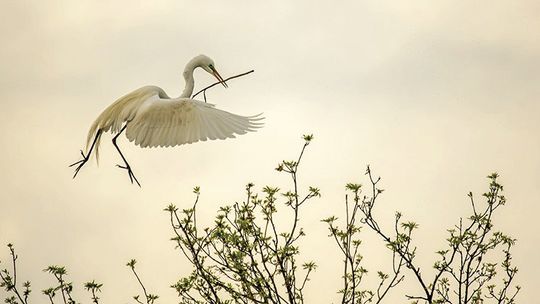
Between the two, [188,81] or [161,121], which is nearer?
[161,121]

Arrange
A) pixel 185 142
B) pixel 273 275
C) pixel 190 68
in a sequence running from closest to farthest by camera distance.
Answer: pixel 273 275 → pixel 185 142 → pixel 190 68

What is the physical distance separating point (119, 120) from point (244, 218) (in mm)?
2833

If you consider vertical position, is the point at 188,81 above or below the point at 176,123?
above

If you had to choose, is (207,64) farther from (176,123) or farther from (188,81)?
(176,123)

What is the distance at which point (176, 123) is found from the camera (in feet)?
29.5

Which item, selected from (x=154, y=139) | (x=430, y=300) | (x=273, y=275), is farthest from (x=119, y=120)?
(x=430, y=300)

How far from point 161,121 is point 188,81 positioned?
55.7 inches

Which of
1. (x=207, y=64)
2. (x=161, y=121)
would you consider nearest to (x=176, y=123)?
(x=161, y=121)

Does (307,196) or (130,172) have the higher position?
(130,172)

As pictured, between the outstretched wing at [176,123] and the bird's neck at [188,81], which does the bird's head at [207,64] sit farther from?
the outstretched wing at [176,123]

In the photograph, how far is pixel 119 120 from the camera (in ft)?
31.3

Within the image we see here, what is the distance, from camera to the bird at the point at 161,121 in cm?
848

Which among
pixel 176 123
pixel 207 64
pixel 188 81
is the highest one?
pixel 207 64

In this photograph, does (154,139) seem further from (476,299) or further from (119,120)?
(476,299)
